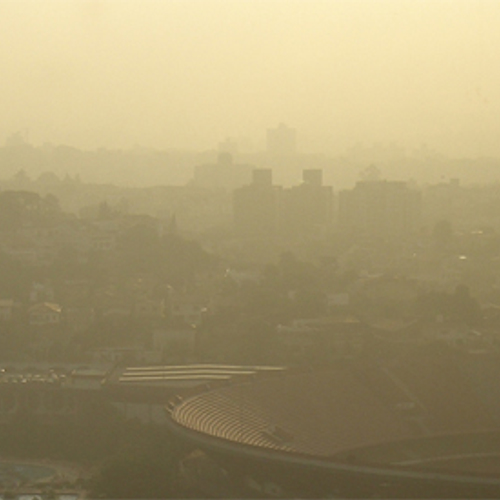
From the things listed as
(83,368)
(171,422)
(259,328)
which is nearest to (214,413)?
(171,422)

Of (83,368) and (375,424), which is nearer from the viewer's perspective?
(375,424)

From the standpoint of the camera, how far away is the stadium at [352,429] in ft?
22.4

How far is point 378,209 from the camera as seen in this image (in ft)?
85.3

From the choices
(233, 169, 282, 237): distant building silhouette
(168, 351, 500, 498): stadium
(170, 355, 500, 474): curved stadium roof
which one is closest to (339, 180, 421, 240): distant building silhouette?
(233, 169, 282, 237): distant building silhouette

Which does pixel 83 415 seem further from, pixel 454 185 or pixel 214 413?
pixel 454 185

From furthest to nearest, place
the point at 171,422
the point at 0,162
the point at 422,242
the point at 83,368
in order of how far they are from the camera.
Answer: the point at 0,162, the point at 422,242, the point at 83,368, the point at 171,422

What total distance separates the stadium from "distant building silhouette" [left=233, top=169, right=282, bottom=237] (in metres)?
14.3

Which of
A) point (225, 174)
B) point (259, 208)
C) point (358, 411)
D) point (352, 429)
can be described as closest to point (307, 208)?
point (259, 208)

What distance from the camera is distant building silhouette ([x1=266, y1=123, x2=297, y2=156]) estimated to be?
147 feet

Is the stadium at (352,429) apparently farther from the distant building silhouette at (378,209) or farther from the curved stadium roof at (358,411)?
the distant building silhouette at (378,209)

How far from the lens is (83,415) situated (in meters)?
9.88

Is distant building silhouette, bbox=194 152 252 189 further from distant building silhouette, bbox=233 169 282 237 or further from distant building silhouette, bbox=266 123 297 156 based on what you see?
distant building silhouette, bbox=233 169 282 237

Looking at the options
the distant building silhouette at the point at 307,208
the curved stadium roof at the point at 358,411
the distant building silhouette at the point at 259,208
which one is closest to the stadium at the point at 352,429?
the curved stadium roof at the point at 358,411

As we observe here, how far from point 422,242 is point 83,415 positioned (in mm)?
13881
